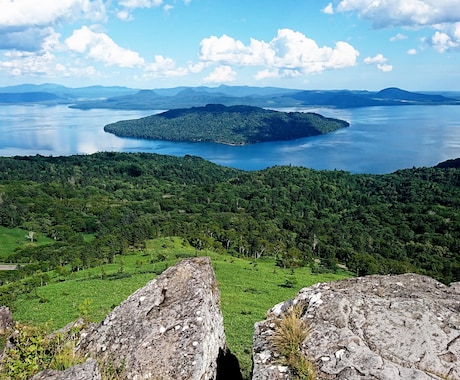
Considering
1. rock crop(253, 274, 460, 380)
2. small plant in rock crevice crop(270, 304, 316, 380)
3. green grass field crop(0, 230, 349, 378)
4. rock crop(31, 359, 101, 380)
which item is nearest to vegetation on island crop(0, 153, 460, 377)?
green grass field crop(0, 230, 349, 378)

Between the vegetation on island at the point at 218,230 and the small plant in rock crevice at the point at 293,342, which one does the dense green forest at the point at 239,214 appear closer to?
the vegetation on island at the point at 218,230

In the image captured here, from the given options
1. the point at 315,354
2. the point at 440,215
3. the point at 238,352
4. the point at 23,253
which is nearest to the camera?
the point at 315,354

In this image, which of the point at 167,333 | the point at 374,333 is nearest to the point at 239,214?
the point at 167,333

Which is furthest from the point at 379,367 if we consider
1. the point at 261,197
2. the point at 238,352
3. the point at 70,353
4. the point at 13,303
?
the point at 261,197

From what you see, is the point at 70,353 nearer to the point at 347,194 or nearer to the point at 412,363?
the point at 412,363

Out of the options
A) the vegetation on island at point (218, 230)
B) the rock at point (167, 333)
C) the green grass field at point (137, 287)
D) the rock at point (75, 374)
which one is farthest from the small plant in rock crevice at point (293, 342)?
the green grass field at point (137, 287)
